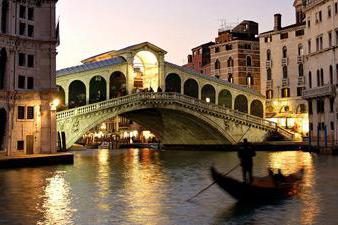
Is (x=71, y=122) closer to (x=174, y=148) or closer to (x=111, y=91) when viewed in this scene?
(x=111, y=91)

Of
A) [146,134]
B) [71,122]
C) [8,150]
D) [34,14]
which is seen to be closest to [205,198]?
[8,150]

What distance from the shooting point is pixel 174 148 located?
61.0 m

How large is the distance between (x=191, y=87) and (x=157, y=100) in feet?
30.7

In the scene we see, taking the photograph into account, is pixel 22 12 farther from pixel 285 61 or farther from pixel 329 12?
pixel 285 61

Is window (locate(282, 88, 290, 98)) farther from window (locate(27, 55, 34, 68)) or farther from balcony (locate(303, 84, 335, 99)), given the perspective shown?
window (locate(27, 55, 34, 68))

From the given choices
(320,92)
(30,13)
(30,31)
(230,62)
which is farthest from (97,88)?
(230,62)

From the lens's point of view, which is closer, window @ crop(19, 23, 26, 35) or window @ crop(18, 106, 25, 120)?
window @ crop(18, 106, 25, 120)

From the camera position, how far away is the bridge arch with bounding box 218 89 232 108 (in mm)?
58000

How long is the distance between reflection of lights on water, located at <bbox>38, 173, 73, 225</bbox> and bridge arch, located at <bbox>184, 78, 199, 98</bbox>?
3452 cm

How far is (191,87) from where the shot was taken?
185ft

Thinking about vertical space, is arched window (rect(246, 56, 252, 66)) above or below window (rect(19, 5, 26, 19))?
above

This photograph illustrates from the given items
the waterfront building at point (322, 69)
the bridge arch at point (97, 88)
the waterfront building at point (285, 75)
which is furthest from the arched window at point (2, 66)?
the waterfront building at point (285, 75)

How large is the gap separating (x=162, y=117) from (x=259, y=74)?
56.3ft

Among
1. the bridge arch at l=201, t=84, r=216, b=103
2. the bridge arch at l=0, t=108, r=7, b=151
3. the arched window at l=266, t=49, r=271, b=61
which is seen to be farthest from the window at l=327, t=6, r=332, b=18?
the bridge arch at l=0, t=108, r=7, b=151
